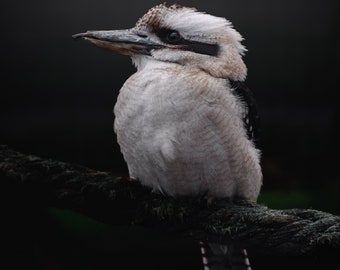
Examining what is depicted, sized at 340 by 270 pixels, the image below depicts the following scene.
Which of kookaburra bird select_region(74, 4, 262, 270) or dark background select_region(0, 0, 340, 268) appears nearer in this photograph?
kookaburra bird select_region(74, 4, 262, 270)

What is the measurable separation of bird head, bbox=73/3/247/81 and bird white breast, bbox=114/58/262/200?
0.03m

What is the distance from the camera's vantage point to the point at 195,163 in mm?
1447

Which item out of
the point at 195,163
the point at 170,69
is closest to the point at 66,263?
the point at 195,163

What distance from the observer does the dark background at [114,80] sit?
1738 mm

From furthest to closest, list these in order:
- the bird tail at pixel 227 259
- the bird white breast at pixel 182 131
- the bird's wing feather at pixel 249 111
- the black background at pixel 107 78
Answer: the black background at pixel 107 78, the bird tail at pixel 227 259, the bird's wing feather at pixel 249 111, the bird white breast at pixel 182 131

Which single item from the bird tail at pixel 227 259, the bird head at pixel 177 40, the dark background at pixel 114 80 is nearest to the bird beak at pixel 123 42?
the bird head at pixel 177 40

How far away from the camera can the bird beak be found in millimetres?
1501

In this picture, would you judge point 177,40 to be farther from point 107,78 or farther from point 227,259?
point 227,259

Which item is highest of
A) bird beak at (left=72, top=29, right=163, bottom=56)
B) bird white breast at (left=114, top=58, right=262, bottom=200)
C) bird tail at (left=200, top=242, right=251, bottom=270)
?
bird beak at (left=72, top=29, right=163, bottom=56)

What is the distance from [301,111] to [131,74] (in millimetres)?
582

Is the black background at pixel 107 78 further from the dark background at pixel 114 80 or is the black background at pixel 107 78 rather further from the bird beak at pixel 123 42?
the bird beak at pixel 123 42

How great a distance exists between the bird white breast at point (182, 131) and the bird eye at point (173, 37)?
0.06 metres

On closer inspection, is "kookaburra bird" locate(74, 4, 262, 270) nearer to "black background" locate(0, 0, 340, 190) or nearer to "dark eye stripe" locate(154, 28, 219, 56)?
"dark eye stripe" locate(154, 28, 219, 56)

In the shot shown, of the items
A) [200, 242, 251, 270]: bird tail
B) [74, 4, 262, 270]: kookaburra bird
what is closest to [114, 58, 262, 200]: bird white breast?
[74, 4, 262, 270]: kookaburra bird
